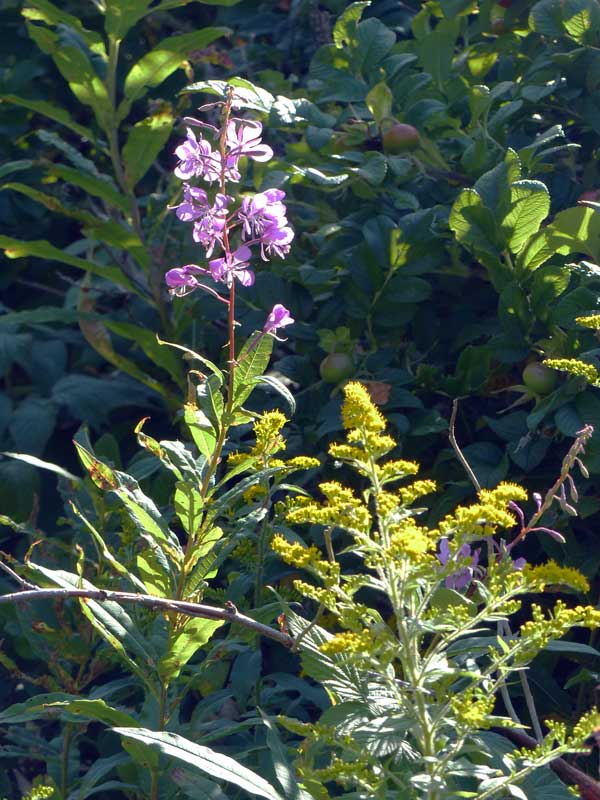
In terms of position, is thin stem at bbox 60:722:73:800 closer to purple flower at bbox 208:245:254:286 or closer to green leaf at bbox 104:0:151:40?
purple flower at bbox 208:245:254:286

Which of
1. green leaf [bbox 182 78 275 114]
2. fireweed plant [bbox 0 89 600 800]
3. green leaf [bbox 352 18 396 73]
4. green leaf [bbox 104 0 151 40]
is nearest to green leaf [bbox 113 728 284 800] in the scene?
fireweed plant [bbox 0 89 600 800]

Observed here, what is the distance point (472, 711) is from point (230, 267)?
52cm

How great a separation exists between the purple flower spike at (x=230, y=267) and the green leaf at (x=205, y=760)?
47cm

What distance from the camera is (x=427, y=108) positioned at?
1.74 metres

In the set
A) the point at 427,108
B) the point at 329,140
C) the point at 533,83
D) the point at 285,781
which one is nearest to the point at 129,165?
the point at 329,140

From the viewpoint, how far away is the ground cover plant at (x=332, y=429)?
40.9 inches

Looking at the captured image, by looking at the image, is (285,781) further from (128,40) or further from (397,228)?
(128,40)

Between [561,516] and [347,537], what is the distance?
1.06 feet

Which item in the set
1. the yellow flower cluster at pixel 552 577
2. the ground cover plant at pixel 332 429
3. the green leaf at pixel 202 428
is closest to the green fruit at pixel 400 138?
the ground cover plant at pixel 332 429

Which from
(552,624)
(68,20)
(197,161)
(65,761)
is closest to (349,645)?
(552,624)

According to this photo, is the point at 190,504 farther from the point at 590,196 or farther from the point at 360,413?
the point at 590,196

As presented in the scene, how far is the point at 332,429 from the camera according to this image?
154cm

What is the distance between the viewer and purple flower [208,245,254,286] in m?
1.16

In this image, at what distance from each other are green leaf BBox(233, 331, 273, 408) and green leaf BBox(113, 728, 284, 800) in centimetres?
36
